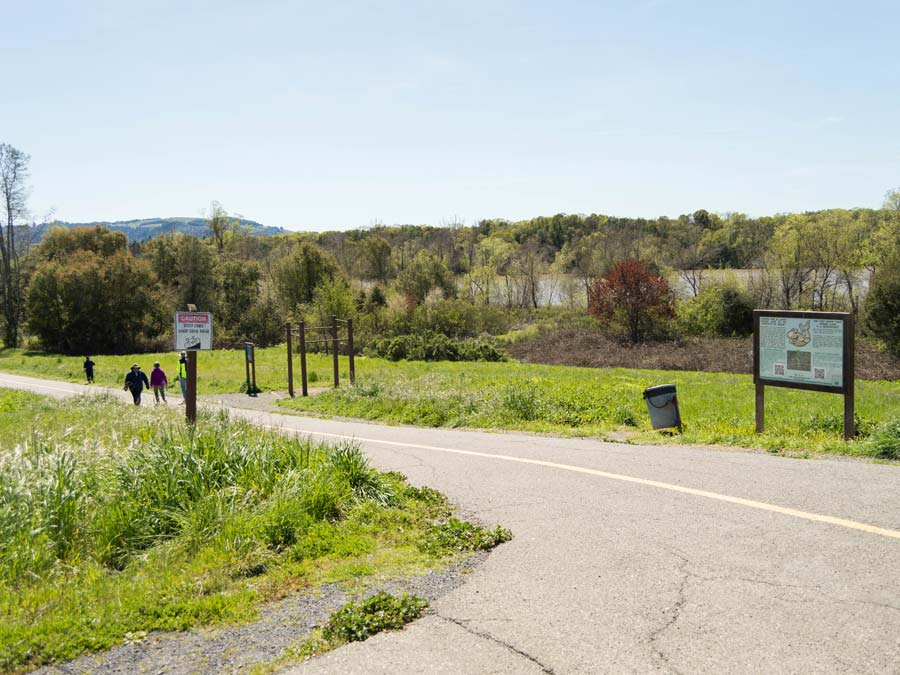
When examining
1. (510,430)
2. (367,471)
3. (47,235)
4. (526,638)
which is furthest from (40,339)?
(526,638)

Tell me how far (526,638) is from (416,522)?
2670 millimetres

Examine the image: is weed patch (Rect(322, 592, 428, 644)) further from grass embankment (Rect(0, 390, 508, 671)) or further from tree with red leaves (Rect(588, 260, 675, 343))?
tree with red leaves (Rect(588, 260, 675, 343))

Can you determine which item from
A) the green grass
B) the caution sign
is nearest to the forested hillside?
the green grass

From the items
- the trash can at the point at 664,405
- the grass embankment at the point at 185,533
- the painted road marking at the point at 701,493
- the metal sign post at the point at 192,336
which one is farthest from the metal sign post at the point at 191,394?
the trash can at the point at 664,405

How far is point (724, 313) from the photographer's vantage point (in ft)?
150

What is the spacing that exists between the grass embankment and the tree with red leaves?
39.0m

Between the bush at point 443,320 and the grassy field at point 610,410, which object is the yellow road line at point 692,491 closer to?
the grassy field at point 610,410

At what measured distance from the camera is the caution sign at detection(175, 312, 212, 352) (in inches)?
453

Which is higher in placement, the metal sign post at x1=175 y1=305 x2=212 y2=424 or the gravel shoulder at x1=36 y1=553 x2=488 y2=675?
the metal sign post at x1=175 y1=305 x2=212 y2=424

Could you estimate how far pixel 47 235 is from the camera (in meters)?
70.1

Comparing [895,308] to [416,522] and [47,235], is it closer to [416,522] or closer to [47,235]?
[416,522]

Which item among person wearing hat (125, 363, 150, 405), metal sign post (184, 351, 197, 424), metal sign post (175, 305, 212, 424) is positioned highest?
metal sign post (175, 305, 212, 424)

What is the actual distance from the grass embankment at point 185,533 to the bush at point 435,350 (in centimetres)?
2867

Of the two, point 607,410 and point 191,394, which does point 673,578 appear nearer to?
point 191,394
